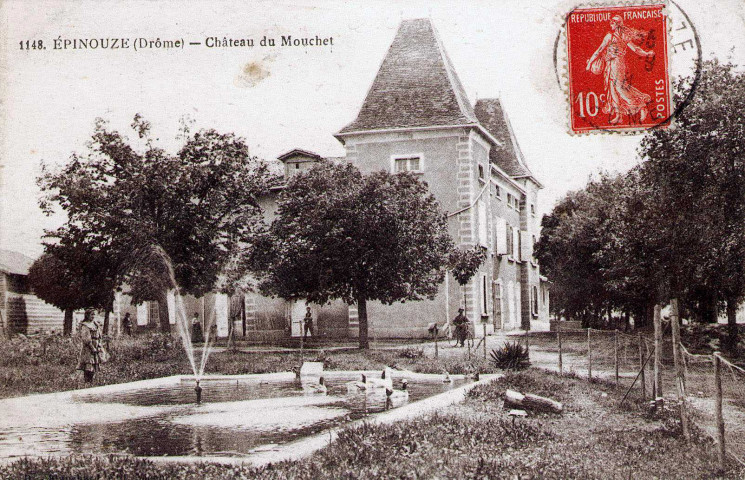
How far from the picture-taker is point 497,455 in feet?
21.5

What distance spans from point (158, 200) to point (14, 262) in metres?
14.2

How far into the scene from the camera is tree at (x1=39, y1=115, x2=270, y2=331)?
69.2 feet

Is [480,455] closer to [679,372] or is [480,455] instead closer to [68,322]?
[679,372]

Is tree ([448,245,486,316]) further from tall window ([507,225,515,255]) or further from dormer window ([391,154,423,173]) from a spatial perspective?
tall window ([507,225,515,255])

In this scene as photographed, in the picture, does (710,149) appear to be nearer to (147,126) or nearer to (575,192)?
(147,126)

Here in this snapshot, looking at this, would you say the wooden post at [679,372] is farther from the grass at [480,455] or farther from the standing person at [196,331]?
the standing person at [196,331]

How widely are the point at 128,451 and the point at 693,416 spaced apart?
6737mm

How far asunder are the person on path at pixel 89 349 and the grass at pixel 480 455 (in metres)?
7.51

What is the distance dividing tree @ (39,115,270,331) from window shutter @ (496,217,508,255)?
13104 millimetres

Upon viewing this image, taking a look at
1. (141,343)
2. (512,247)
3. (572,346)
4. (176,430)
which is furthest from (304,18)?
(512,247)

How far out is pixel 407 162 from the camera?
27094mm

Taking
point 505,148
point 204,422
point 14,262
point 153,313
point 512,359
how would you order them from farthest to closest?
point 505,148, point 153,313, point 14,262, point 512,359, point 204,422

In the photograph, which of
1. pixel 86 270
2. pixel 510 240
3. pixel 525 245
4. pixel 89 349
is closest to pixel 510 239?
pixel 510 240

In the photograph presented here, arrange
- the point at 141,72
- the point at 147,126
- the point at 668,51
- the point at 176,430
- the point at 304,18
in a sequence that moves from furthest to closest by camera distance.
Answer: the point at 147,126 → the point at 141,72 → the point at 304,18 → the point at 668,51 → the point at 176,430
